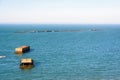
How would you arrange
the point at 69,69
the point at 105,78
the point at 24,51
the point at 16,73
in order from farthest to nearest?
the point at 24,51, the point at 69,69, the point at 16,73, the point at 105,78

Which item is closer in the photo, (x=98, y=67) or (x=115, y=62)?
(x=98, y=67)

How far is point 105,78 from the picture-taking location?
50.0 meters

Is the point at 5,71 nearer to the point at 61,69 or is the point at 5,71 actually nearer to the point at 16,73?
the point at 16,73

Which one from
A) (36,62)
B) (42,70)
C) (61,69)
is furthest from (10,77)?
(36,62)

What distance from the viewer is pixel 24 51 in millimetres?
86000

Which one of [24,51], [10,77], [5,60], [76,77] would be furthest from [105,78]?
[24,51]

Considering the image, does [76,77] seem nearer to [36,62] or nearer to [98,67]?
[98,67]

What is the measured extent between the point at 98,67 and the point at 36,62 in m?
17.0

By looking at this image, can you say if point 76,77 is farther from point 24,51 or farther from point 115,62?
point 24,51

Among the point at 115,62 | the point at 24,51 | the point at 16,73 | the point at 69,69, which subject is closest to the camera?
the point at 16,73

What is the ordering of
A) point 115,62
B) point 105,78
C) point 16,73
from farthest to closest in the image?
1. point 115,62
2. point 16,73
3. point 105,78

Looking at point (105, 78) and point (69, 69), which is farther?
point (69, 69)

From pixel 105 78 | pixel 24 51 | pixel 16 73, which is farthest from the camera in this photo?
pixel 24 51

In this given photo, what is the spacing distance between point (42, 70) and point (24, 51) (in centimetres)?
2893
